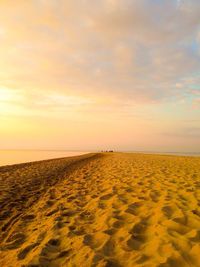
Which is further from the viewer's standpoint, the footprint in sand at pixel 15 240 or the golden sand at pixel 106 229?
the footprint in sand at pixel 15 240

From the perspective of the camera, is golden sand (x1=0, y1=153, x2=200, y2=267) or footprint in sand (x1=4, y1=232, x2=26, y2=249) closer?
golden sand (x1=0, y1=153, x2=200, y2=267)

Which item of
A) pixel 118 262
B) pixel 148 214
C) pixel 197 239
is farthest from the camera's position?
pixel 148 214

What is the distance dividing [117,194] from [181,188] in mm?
2229

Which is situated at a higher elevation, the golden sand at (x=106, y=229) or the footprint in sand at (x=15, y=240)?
the golden sand at (x=106, y=229)

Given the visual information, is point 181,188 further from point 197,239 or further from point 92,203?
point 197,239

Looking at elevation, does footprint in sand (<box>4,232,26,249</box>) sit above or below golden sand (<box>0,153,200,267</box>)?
below

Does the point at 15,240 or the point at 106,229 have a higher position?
the point at 106,229

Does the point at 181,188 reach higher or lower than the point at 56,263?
higher

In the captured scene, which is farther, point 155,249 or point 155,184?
point 155,184

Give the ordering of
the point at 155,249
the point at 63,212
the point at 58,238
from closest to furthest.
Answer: the point at 155,249, the point at 58,238, the point at 63,212

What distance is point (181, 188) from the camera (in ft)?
28.0

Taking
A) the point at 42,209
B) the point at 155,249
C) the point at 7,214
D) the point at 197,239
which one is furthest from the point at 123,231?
the point at 7,214

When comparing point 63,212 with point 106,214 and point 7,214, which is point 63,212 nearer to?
point 106,214

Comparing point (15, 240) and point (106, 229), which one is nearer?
point (15, 240)
